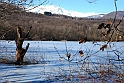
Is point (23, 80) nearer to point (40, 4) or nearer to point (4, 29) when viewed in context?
point (4, 29)

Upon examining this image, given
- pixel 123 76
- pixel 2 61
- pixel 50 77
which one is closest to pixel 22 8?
pixel 123 76

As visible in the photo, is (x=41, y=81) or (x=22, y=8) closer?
(x=22, y=8)

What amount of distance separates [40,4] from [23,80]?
8.43ft

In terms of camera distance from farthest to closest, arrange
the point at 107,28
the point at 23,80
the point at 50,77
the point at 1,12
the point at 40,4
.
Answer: the point at 50,77 → the point at 23,80 → the point at 1,12 → the point at 40,4 → the point at 107,28

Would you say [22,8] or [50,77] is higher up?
[22,8]

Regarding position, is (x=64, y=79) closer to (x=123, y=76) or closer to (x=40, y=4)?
(x=123, y=76)

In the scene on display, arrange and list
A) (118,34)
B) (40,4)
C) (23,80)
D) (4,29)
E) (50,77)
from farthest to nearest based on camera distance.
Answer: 1. (50,77)
2. (23,80)
3. (4,29)
4. (40,4)
5. (118,34)

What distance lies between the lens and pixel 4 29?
546cm

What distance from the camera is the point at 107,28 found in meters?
1.96

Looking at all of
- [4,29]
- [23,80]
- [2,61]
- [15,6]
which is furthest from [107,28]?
[2,61]

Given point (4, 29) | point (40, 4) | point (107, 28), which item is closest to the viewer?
point (107, 28)

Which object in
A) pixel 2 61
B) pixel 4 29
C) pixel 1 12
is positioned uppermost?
pixel 1 12

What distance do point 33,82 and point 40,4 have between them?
96.0 inches

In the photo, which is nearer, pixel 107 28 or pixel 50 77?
pixel 107 28
